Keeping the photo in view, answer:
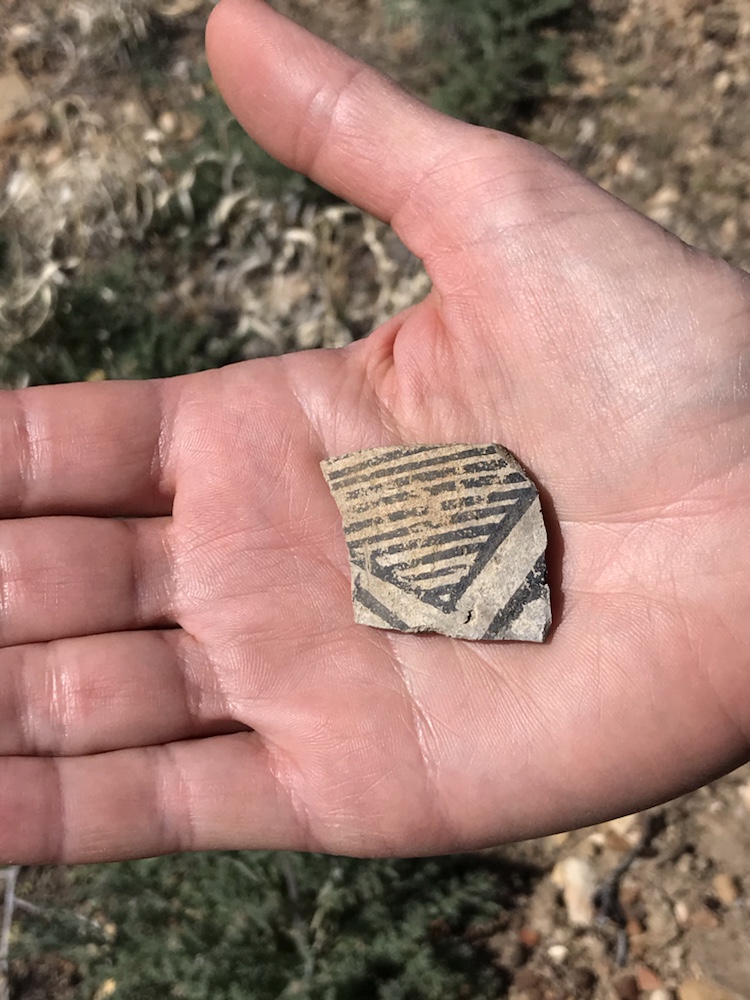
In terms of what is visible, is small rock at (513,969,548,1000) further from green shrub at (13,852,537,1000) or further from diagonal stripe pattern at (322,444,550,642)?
diagonal stripe pattern at (322,444,550,642)

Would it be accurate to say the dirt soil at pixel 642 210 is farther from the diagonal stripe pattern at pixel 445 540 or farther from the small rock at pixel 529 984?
the diagonal stripe pattern at pixel 445 540

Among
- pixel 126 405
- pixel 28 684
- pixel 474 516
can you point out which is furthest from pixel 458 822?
pixel 126 405

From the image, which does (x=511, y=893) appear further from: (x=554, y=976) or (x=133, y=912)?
(x=133, y=912)

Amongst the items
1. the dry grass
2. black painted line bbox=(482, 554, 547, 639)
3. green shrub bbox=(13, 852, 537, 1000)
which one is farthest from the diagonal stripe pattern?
the dry grass

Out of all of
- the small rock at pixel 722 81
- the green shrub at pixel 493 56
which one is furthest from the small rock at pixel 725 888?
the small rock at pixel 722 81

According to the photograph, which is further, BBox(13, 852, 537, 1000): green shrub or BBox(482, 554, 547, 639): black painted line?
BBox(13, 852, 537, 1000): green shrub
